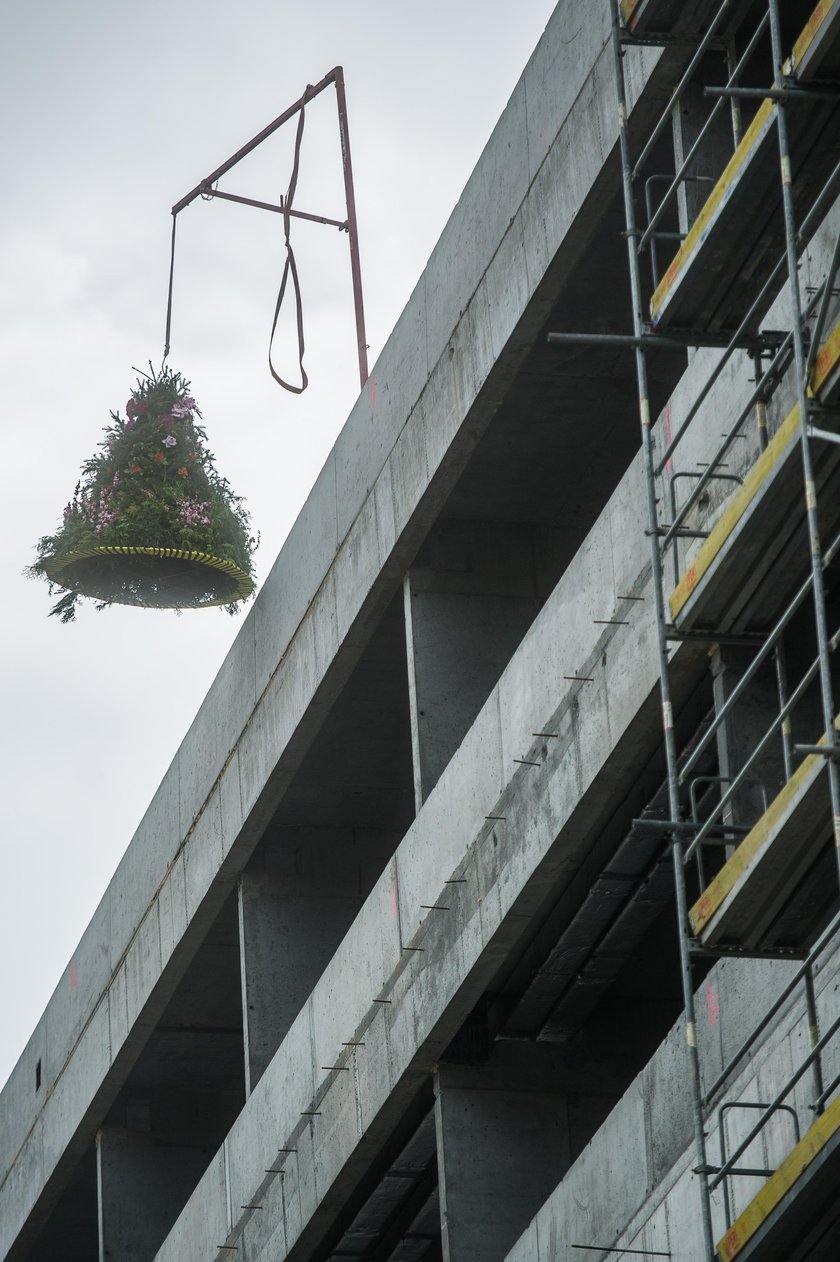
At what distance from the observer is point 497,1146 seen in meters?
18.1

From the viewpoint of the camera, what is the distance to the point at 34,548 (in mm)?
22344

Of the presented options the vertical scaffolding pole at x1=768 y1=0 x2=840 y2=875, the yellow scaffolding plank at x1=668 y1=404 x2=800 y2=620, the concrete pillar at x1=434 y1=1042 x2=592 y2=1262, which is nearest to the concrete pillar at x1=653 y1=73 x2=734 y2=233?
the vertical scaffolding pole at x1=768 y1=0 x2=840 y2=875

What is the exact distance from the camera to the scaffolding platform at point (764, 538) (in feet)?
40.1

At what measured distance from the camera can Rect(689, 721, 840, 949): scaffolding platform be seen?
1151 centimetres

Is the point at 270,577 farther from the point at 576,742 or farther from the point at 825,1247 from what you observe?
the point at 825,1247

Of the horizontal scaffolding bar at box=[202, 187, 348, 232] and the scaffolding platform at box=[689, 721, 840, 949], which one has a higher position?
the horizontal scaffolding bar at box=[202, 187, 348, 232]

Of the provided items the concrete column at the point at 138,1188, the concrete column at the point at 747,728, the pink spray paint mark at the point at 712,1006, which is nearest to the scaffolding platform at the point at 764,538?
the concrete column at the point at 747,728

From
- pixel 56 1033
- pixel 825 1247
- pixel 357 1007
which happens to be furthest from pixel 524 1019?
pixel 56 1033

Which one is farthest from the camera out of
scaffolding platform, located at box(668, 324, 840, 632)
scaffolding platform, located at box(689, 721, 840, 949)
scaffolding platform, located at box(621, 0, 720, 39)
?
scaffolding platform, located at box(621, 0, 720, 39)

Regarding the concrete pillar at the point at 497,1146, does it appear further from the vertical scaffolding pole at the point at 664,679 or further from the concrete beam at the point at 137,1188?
the concrete beam at the point at 137,1188

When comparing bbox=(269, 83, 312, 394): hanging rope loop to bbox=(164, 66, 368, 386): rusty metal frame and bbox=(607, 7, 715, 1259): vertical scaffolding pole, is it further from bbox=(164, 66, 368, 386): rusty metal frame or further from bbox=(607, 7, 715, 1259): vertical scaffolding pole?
bbox=(607, 7, 715, 1259): vertical scaffolding pole

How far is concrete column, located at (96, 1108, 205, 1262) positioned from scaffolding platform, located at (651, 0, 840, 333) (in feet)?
48.8

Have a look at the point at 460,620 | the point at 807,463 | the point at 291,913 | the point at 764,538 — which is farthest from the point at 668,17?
the point at 291,913

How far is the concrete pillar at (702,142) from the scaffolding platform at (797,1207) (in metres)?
6.18
